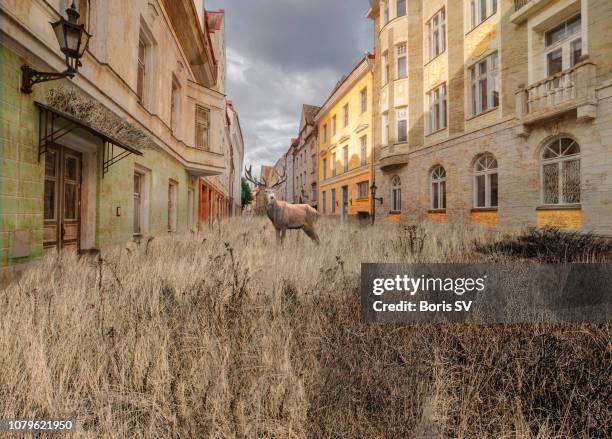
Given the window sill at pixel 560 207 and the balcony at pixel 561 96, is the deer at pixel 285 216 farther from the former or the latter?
the balcony at pixel 561 96

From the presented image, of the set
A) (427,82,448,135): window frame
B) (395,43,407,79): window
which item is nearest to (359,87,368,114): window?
(395,43,407,79): window

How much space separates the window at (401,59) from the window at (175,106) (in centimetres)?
1209

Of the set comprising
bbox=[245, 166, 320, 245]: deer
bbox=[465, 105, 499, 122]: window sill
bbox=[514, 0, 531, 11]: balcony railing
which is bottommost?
bbox=[245, 166, 320, 245]: deer

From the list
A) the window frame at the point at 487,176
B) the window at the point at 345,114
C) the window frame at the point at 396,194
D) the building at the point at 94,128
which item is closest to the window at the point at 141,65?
the building at the point at 94,128

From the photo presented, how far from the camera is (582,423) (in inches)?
60.6

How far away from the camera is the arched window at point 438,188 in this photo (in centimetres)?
1474

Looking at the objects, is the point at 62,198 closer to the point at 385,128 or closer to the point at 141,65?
the point at 141,65

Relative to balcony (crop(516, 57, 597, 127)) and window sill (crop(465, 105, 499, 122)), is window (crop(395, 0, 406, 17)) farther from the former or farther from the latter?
balcony (crop(516, 57, 597, 127))

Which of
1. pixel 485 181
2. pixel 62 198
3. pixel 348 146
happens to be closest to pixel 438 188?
pixel 485 181

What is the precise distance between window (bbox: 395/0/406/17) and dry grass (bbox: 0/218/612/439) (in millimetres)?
19394

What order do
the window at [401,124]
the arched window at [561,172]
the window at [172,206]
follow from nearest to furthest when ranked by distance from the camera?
the arched window at [561,172] → the window at [172,206] → the window at [401,124]

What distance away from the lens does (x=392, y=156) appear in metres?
17.2

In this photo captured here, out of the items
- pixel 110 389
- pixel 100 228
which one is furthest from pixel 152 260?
pixel 110 389

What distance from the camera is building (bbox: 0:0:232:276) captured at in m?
3.78
